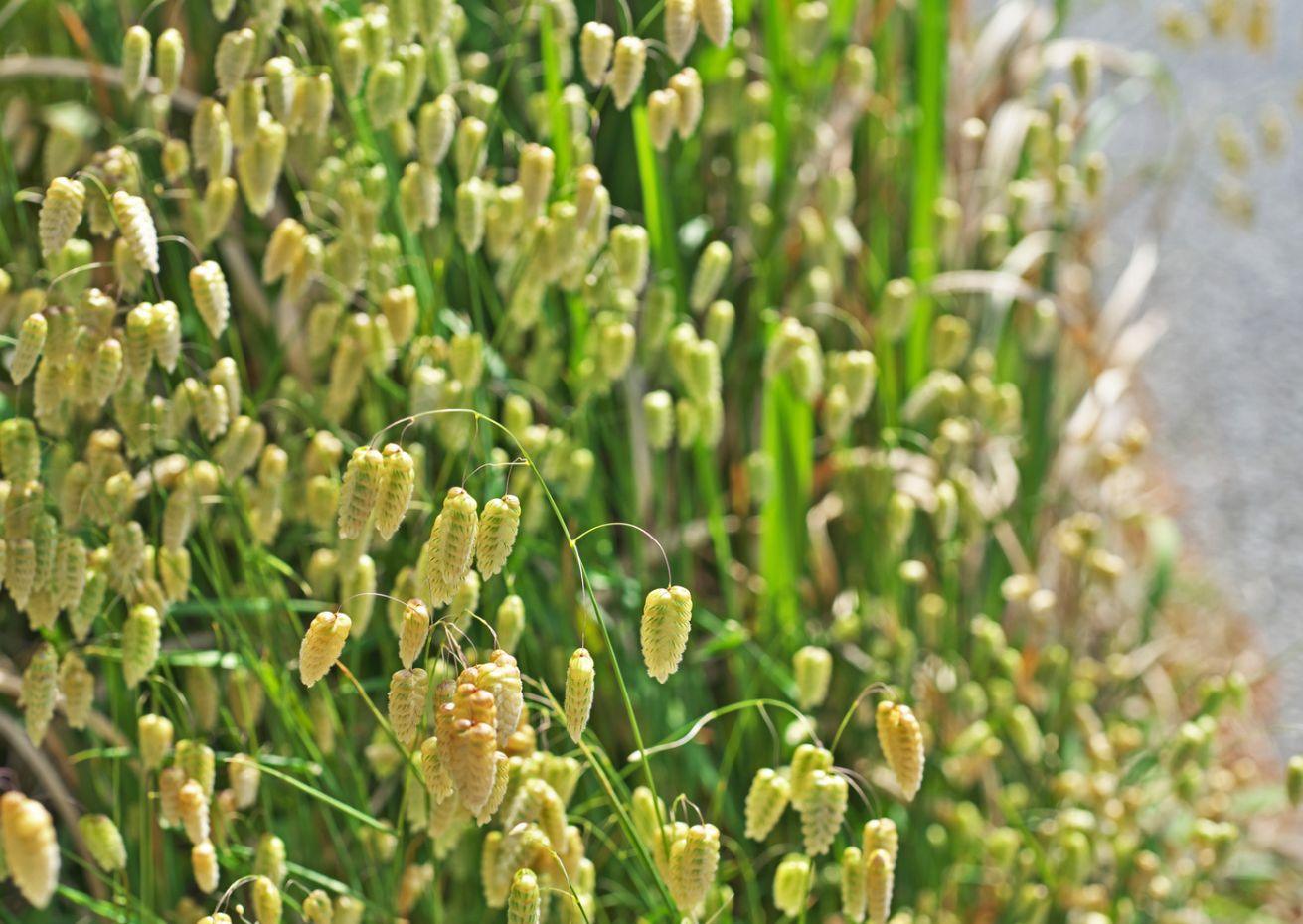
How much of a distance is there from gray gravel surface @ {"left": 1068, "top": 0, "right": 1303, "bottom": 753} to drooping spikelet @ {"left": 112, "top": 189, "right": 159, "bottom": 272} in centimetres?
167

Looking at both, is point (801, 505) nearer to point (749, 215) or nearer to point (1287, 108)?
point (749, 215)

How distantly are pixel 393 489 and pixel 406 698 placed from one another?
0.11m

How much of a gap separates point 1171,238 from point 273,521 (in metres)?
1.90

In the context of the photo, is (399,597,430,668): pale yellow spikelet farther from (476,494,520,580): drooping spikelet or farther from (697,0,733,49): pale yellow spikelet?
(697,0,733,49): pale yellow spikelet

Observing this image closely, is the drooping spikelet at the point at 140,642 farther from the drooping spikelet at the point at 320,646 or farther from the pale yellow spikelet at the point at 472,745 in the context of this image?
the pale yellow spikelet at the point at 472,745

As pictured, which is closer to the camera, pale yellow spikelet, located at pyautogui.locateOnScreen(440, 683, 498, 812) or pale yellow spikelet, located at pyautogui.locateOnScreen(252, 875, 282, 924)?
pale yellow spikelet, located at pyautogui.locateOnScreen(440, 683, 498, 812)

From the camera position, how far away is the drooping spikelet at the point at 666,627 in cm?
71

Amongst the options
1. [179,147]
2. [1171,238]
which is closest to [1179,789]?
[179,147]

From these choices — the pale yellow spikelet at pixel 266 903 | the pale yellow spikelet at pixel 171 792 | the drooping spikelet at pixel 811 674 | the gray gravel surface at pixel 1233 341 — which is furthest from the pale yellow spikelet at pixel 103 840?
the gray gravel surface at pixel 1233 341

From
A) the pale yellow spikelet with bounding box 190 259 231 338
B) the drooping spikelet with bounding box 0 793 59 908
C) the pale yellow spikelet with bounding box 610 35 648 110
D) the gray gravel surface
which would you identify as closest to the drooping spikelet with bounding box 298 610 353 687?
the drooping spikelet with bounding box 0 793 59 908

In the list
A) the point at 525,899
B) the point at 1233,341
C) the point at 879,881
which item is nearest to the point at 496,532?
the point at 525,899

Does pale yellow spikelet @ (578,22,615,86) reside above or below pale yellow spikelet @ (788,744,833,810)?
above

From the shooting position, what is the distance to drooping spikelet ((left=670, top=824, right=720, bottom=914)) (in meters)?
0.74

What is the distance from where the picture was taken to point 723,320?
1.18 meters
